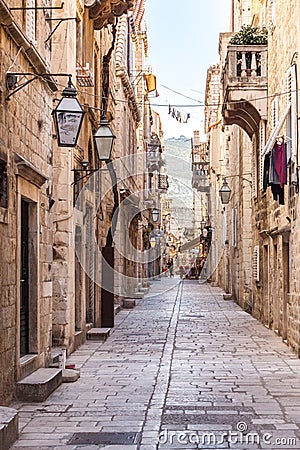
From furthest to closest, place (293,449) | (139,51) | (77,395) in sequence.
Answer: (139,51)
(77,395)
(293,449)

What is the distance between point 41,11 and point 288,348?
7779 mm

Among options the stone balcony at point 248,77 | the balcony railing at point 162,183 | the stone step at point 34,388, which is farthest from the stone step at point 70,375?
the balcony railing at point 162,183

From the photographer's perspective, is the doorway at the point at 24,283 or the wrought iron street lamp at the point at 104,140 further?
the wrought iron street lamp at the point at 104,140

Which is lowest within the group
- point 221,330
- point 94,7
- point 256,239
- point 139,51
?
point 221,330

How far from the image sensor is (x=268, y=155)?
15781 millimetres

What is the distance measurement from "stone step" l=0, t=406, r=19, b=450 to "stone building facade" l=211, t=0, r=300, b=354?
7836 mm

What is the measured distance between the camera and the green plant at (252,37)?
20.2m

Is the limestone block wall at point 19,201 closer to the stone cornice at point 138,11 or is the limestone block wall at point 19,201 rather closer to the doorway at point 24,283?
the doorway at point 24,283

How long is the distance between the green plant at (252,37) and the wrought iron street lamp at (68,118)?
10318 mm

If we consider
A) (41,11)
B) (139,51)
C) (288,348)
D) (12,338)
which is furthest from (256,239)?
(139,51)

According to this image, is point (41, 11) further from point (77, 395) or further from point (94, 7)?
point (94, 7)

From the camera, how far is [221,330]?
19.3 meters

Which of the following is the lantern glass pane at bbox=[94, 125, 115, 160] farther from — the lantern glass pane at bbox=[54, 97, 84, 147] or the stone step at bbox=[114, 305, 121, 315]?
the stone step at bbox=[114, 305, 121, 315]

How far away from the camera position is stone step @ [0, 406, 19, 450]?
697 centimetres
